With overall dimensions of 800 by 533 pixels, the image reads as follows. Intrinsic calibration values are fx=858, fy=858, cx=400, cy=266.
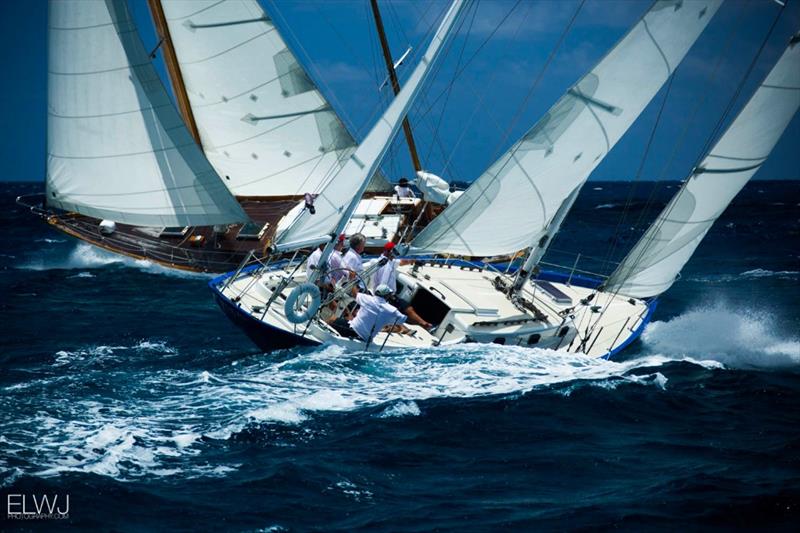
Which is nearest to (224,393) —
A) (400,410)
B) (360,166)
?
(400,410)

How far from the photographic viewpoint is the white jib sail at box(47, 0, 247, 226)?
1962 centimetres

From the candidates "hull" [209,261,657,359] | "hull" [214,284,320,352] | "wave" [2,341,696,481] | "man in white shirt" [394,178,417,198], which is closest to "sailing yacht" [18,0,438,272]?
"man in white shirt" [394,178,417,198]

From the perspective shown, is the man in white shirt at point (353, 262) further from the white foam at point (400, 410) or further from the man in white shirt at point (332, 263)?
the white foam at point (400, 410)

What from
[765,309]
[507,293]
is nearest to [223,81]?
[507,293]

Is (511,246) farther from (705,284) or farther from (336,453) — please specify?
(705,284)

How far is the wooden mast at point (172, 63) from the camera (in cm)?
2422

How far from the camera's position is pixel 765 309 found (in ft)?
72.8

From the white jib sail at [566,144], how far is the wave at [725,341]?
372cm

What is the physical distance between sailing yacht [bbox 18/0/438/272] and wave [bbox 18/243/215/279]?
0.93 m

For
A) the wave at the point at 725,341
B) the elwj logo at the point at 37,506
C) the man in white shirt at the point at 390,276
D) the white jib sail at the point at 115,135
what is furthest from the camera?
the white jib sail at the point at 115,135

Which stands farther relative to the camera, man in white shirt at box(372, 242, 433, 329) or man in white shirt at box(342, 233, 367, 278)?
man in white shirt at box(342, 233, 367, 278)

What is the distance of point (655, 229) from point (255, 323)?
721 centimetres

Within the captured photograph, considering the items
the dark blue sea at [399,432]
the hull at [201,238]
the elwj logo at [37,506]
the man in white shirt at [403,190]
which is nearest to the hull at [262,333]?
the dark blue sea at [399,432]

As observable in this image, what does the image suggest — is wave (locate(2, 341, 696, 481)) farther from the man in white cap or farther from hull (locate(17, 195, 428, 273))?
hull (locate(17, 195, 428, 273))
